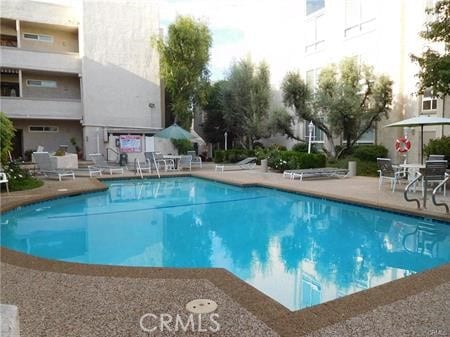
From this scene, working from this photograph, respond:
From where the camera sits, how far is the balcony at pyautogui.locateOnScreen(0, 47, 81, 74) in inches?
837

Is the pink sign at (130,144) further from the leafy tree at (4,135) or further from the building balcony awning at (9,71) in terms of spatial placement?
the leafy tree at (4,135)

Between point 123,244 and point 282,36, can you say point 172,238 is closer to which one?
point 123,244

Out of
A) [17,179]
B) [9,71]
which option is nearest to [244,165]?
[17,179]

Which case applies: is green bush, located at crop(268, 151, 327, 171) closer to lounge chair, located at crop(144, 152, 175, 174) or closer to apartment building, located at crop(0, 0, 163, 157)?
lounge chair, located at crop(144, 152, 175, 174)

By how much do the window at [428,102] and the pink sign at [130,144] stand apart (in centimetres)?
1519

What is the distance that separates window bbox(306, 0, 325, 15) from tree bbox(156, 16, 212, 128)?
669 cm

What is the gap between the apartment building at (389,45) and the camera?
15953mm

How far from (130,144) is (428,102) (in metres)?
15.8

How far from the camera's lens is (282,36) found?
23.7 meters

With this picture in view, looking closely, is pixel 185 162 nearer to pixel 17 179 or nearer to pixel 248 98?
pixel 248 98

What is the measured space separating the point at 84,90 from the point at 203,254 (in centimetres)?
1974

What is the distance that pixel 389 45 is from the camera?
16.7 m

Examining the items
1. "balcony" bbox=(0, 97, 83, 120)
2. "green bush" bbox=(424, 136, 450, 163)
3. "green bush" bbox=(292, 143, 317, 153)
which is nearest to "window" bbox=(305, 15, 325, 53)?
"green bush" bbox=(292, 143, 317, 153)

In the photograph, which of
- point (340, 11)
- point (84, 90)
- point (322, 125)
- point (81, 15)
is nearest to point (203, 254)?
point (322, 125)
